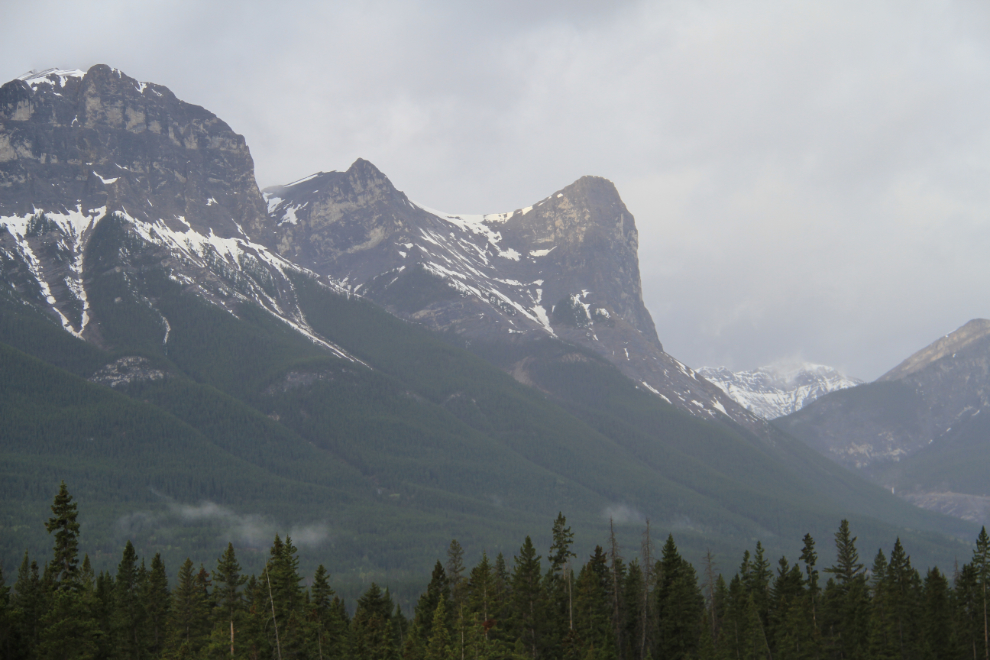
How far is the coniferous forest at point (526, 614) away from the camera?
7594 centimetres

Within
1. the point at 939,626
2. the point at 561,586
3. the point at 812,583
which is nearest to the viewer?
the point at 939,626

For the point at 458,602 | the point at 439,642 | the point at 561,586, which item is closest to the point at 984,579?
the point at 561,586

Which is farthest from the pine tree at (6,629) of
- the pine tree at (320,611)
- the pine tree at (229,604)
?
the pine tree at (320,611)

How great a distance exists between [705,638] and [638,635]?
14400 millimetres

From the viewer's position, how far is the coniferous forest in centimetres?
7594

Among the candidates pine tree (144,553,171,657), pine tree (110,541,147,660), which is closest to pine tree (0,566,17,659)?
pine tree (110,541,147,660)

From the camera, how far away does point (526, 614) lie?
86.6m

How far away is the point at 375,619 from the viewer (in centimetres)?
8994

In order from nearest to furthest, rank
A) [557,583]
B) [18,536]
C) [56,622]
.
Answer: [56,622] < [557,583] < [18,536]

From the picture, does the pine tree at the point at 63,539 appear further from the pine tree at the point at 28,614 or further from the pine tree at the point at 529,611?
the pine tree at the point at 529,611

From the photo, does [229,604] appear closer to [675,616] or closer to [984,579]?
[675,616]

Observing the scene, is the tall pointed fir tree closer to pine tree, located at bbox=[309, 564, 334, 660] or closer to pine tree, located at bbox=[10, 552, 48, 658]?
pine tree, located at bbox=[10, 552, 48, 658]

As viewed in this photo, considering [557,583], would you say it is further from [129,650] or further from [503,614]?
[129,650]

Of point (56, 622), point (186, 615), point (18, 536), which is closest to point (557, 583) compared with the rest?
point (186, 615)
